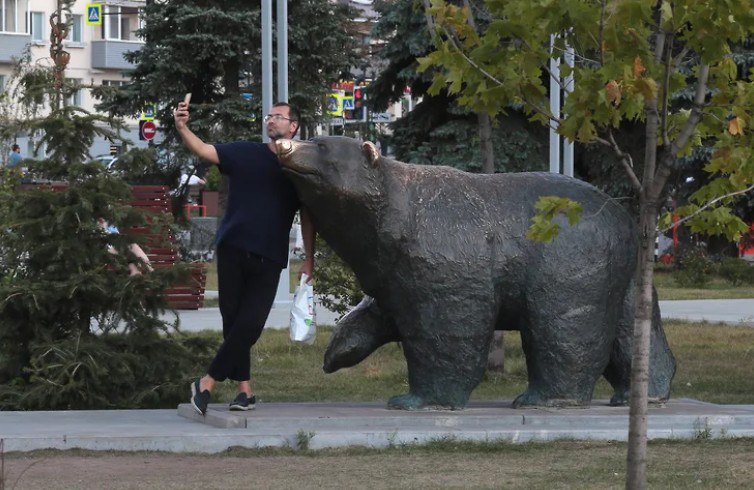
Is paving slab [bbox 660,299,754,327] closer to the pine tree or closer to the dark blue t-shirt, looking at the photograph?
the pine tree

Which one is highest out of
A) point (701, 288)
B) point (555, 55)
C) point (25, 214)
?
point (555, 55)

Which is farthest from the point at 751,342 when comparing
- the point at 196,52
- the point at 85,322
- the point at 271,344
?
the point at 196,52

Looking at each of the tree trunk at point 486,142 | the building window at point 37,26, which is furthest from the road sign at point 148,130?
the building window at point 37,26

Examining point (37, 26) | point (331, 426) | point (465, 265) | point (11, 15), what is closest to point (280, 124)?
point (465, 265)

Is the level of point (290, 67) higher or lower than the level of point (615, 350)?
higher

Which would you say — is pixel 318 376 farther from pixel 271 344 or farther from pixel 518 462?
pixel 518 462

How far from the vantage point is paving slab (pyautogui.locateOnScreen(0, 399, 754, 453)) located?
327 inches

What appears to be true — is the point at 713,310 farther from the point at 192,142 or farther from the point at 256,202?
the point at 192,142

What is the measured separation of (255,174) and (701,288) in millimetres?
17494

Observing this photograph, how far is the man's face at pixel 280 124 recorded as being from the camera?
29.6 feet

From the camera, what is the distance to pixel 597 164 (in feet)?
92.5

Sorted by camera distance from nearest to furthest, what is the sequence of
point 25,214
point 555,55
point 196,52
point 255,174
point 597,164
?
point 555,55 → point 255,174 → point 25,214 → point 597,164 → point 196,52

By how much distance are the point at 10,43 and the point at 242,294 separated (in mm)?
50956

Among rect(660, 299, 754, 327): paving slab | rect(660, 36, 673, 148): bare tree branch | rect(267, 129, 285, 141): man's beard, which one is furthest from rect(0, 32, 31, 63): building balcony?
rect(660, 36, 673, 148): bare tree branch
